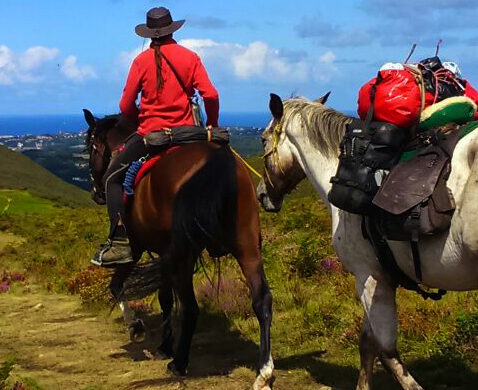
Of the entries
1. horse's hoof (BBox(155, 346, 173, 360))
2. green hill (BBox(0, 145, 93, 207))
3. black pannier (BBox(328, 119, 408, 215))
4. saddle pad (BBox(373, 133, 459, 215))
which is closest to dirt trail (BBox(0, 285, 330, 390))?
horse's hoof (BBox(155, 346, 173, 360))

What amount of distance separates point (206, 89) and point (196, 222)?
5.17ft

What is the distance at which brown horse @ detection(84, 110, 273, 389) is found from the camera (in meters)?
5.71

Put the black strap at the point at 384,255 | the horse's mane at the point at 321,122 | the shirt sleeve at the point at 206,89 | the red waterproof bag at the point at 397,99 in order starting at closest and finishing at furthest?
the red waterproof bag at the point at 397,99 → the black strap at the point at 384,255 → the horse's mane at the point at 321,122 → the shirt sleeve at the point at 206,89

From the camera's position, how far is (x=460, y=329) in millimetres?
6230

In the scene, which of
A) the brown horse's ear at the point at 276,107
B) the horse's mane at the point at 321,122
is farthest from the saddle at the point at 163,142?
the horse's mane at the point at 321,122

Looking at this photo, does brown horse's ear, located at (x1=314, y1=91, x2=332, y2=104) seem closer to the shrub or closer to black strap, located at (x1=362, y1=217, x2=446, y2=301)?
black strap, located at (x1=362, y1=217, x2=446, y2=301)

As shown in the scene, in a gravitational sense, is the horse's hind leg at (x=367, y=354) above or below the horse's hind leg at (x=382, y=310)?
below

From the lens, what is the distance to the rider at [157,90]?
632cm

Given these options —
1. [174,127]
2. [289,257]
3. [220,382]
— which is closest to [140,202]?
[174,127]

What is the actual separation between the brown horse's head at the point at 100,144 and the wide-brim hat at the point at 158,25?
1.71m

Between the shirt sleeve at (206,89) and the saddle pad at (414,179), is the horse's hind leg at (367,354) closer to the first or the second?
the saddle pad at (414,179)

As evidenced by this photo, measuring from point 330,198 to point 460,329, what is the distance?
2663 mm

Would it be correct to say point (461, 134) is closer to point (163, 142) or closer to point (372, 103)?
point (372, 103)

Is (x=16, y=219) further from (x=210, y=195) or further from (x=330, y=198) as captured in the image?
(x=330, y=198)
